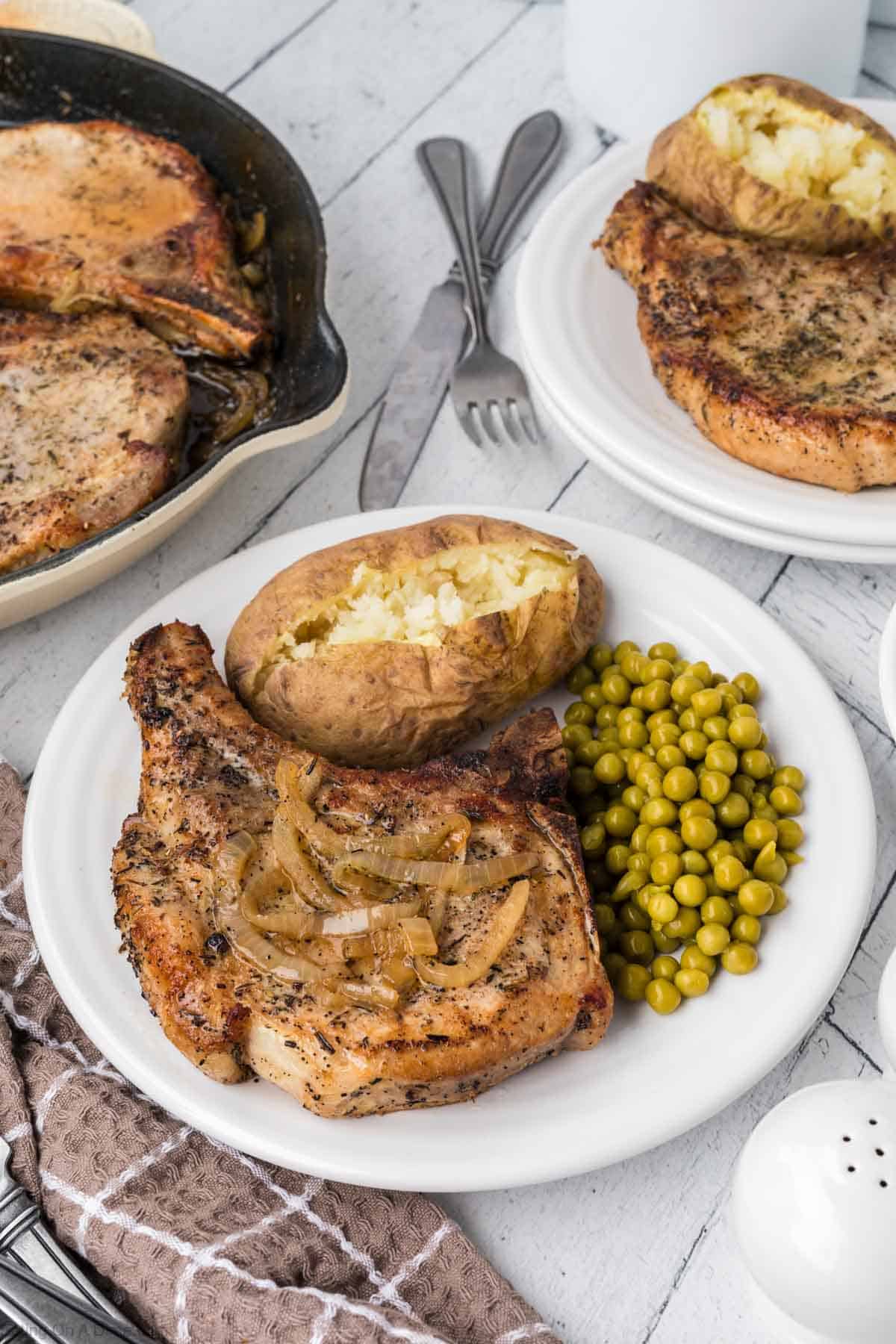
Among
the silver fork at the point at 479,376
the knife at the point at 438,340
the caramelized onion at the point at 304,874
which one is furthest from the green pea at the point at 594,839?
the silver fork at the point at 479,376

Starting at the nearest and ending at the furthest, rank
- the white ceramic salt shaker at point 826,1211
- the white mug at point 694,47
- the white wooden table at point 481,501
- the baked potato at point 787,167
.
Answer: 1. the white ceramic salt shaker at point 826,1211
2. the white wooden table at point 481,501
3. the baked potato at point 787,167
4. the white mug at point 694,47

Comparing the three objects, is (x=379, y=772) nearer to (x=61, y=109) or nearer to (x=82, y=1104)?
(x=82, y=1104)

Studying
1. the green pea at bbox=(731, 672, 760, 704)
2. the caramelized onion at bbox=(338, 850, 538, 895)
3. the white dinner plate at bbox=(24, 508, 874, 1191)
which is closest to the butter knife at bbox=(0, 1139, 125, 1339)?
the white dinner plate at bbox=(24, 508, 874, 1191)

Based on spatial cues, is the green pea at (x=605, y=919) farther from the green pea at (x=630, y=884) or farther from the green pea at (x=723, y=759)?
the green pea at (x=723, y=759)

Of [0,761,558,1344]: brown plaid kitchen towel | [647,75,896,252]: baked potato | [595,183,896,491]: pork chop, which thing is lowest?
[0,761,558,1344]: brown plaid kitchen towel

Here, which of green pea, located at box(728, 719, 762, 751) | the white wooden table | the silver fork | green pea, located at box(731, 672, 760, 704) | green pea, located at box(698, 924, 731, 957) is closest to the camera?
the white wooden table

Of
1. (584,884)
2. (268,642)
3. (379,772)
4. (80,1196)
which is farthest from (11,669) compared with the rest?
(584,884)

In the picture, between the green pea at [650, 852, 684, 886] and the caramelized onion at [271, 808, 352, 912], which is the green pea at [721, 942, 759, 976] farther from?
the caramelized onion at [271, 808, 352, 912]
